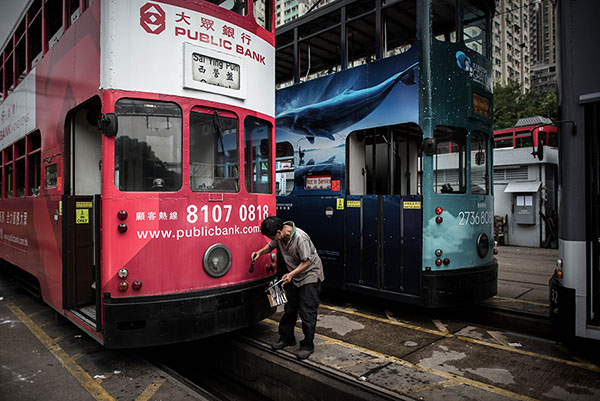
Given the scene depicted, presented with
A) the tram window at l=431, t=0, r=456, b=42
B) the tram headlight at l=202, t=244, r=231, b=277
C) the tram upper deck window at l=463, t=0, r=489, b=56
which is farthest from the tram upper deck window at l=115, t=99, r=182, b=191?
the tram upper deck window at l=463, t=0, r=489, b=56

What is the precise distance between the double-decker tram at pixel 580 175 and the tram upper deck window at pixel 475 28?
1.81 m

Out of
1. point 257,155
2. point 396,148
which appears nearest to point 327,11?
point 396,148

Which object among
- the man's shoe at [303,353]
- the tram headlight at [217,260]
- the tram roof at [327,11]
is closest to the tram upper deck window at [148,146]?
the tram headlight at [217,260]

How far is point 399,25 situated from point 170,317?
5.58m

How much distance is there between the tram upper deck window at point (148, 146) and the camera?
3.94 meters

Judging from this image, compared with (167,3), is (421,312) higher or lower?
lower

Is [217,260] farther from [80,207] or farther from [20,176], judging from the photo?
[20,176]

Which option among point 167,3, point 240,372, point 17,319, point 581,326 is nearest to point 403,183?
point 581,326

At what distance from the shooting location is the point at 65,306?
483 cm

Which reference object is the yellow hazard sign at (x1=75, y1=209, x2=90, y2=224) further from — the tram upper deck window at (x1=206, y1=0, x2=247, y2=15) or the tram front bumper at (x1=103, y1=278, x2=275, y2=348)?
the tram upper deck window at (x1=206, y1=0, x2=247, y2=15)

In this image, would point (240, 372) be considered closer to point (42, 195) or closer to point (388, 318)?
point (388, 318)

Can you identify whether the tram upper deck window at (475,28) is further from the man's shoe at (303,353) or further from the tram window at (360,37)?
the man's shoe at (303,353)

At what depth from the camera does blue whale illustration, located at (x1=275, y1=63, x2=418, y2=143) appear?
602 cm

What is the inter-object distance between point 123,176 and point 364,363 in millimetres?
3046
